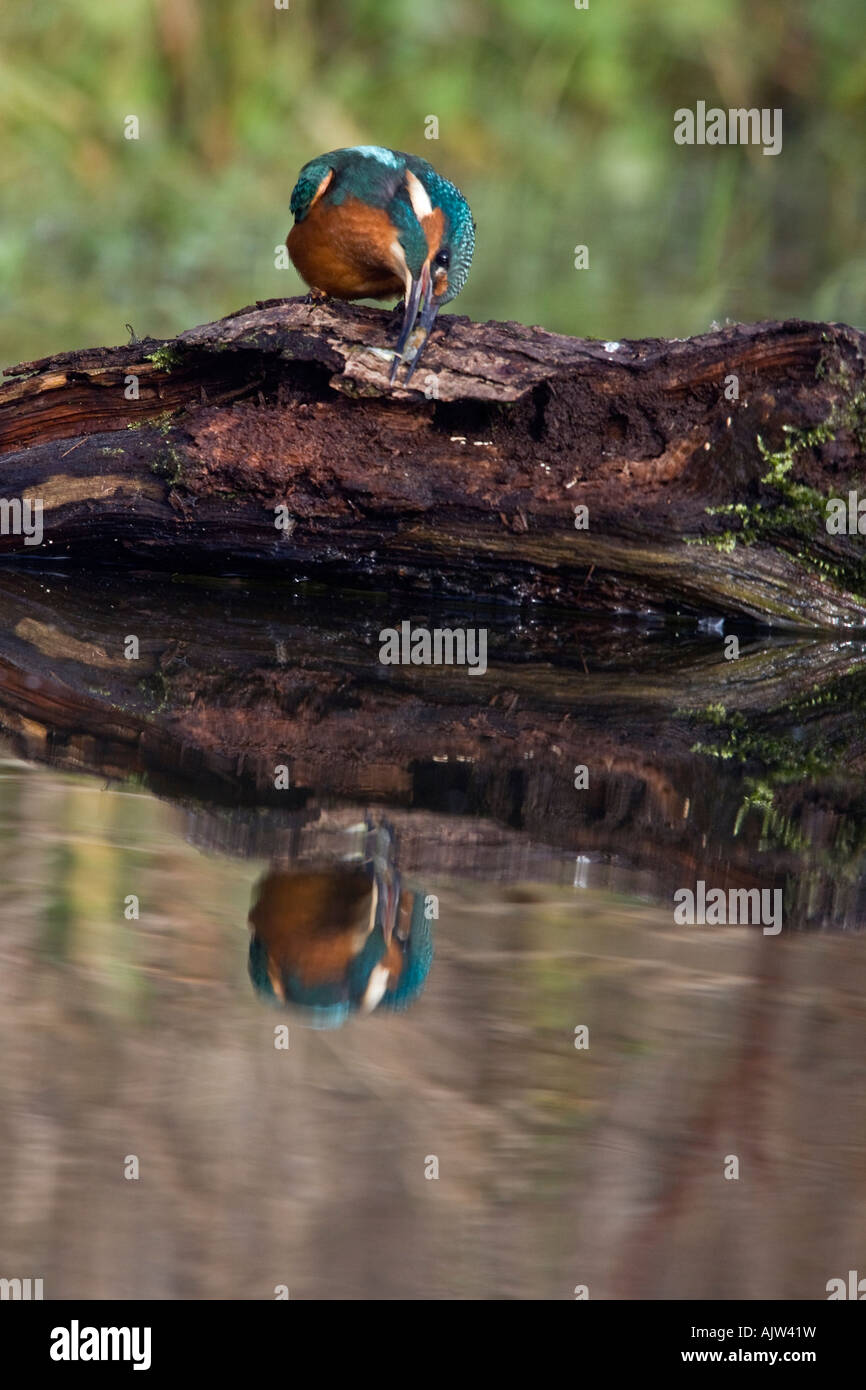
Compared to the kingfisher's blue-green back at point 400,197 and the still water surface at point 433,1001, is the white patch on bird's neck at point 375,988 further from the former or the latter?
→ the kingfisher's blue-green back at point 400,197

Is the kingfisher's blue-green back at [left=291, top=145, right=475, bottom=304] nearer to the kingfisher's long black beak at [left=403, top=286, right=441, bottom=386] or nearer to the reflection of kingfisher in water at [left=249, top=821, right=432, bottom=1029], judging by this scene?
the kingfisher's long black beak at [left=403, top=286, right=441, bottom=386]

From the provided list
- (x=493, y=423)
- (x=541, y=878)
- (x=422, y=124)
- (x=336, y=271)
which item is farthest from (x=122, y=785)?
(x=422, y=124)

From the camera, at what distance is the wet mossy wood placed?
12.2 feet

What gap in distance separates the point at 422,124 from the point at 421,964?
344 inches

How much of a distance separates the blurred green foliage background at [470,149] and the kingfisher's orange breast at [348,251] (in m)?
2.10

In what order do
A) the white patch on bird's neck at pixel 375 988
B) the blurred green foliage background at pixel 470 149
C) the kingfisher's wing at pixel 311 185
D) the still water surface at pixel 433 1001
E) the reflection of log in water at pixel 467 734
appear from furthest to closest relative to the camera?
the blurred green foliage background at pixel 470 149 → the kingfisher's wing at pixel 311 185 → the reflection of log in water at pixel 467 734 → the white patch on bird's neck at pixel 375 988 → the still water surface at pixel 433 1001

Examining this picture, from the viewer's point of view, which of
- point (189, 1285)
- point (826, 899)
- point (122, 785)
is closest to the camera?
point (189, 1285)

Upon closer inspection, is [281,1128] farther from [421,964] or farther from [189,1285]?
[421,964]

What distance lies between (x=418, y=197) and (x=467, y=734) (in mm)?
1574

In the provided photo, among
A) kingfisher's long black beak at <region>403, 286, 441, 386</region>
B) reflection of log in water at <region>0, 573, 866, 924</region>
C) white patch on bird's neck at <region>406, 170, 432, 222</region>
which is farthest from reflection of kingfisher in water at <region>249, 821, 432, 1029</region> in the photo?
white patch on bird's neck at <region>406, 170, 432, 222</region>

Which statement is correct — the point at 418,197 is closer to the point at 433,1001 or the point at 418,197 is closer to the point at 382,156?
the point at 382,156

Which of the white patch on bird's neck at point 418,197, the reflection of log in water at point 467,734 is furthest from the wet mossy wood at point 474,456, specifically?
the white patch on bird's neck at point 418,197

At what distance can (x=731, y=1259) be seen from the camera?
1.55 meters

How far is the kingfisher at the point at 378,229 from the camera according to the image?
3820 millimetres
